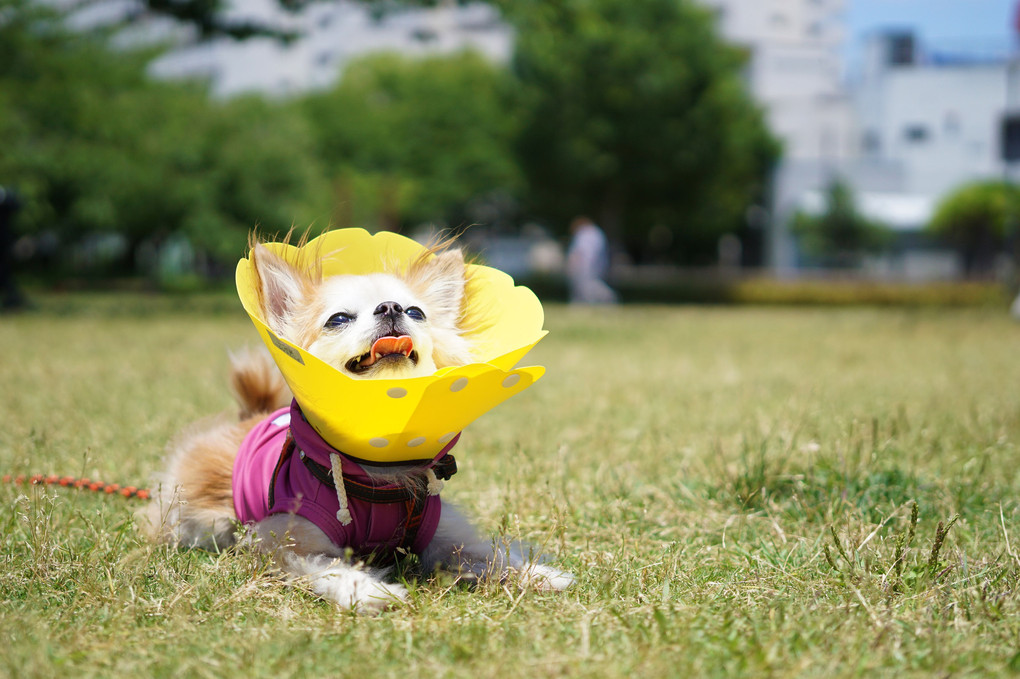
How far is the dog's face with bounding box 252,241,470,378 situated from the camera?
2.19 metres

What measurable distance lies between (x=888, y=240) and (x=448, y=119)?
821 inches

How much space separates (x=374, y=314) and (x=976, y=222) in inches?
1608

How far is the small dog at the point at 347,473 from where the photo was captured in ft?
7.23

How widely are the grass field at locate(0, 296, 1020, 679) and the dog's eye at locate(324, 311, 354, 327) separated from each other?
2.31ft

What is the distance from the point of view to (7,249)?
13.0 m

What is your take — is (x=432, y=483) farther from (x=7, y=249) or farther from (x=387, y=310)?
(x=7, y=249)

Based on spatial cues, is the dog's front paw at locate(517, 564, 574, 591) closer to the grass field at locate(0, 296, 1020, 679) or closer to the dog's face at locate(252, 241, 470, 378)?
the grass field at locate(0, 296, 1020, 679)

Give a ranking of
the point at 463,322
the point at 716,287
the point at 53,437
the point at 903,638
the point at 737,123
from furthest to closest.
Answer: the point at 737,123, the point at 716,287, the point at 53,437, the point at 463,322, the point at 903,638

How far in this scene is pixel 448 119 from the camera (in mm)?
37125

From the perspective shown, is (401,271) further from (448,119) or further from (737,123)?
(448,119)

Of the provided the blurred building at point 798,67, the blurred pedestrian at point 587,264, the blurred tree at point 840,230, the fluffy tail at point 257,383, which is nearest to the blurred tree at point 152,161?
the blurred pedestrian at point 587,264

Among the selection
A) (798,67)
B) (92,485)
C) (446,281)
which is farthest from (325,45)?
(446,281)

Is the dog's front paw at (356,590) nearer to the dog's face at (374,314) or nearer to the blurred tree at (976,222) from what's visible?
the dog's face at (374,314)

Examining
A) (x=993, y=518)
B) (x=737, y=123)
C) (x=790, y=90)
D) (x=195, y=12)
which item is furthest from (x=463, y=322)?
(x=790, y=90)
